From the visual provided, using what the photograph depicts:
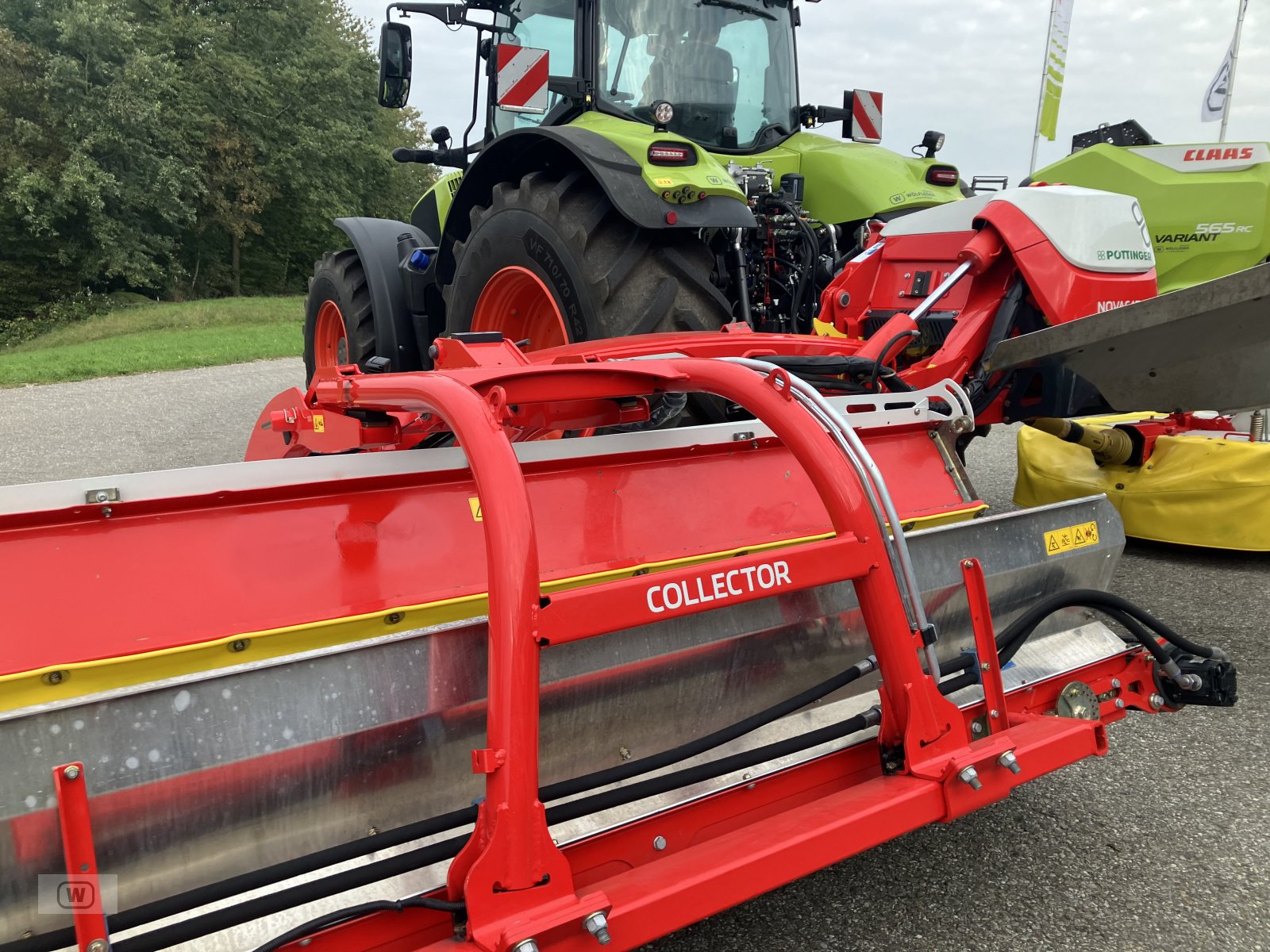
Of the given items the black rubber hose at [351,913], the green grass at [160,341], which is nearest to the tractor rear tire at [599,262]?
the black rubber hose at [351,913]

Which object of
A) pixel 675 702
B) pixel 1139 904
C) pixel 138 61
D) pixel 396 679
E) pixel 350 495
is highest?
pixel 138 61

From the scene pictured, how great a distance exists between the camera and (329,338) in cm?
518

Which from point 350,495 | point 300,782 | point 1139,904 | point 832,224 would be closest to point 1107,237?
point 832,224

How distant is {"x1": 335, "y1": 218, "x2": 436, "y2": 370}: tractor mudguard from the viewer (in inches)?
170

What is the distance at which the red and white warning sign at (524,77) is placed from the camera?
3869 mm

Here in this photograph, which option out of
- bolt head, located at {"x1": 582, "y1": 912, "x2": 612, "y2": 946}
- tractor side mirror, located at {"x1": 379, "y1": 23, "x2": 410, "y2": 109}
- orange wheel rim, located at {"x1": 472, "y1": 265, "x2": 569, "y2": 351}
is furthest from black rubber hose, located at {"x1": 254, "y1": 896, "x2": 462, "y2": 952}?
tractor side mirror, located at {"x1": 379, "y1": 23, "x2": 410, "y2": 109}

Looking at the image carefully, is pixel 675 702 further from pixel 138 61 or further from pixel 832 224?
pixel 138 61

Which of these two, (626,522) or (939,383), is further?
(939,383)

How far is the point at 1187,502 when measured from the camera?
3.99 m

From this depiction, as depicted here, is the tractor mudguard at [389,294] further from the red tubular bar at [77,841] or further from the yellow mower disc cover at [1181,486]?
the red tubular bar at [77,841]

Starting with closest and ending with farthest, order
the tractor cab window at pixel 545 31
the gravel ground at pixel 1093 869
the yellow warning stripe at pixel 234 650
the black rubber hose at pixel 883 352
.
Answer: the yellow warning stripe at pixel 234 650 → the gravel ground at pixel 1093 869 → the black rubber hose at pixel 883 352 → the tractor cab window at pixel 545 31

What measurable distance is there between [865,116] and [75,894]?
4.94 metres

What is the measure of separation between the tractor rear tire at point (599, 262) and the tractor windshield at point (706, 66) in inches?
41.5

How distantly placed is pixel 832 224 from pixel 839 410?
209 cm
